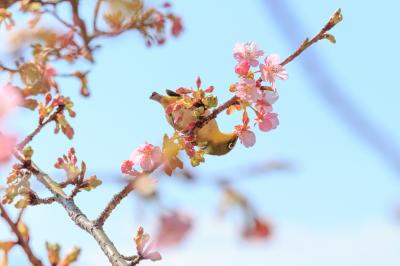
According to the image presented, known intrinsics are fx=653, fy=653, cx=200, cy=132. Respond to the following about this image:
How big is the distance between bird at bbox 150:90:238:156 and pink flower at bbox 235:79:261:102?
7.1 inches

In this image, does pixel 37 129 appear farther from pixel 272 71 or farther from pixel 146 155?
pixel 272 71

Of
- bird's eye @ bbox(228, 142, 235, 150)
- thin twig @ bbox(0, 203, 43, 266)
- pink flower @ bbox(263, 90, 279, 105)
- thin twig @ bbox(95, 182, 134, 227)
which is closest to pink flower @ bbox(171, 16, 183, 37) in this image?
bird's eye @ bbox(228, 142, 235, 150)

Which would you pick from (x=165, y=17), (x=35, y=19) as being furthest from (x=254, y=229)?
(x=165, y=17)

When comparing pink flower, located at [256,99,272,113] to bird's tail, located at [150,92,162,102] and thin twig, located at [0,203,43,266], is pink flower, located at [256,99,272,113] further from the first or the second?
thin twig, located at [0,203,43,266]

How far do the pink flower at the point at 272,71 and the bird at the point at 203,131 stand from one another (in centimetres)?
29

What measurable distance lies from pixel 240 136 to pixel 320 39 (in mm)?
574

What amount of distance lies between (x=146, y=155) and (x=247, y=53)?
619 mm

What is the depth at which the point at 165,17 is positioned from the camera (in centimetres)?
471

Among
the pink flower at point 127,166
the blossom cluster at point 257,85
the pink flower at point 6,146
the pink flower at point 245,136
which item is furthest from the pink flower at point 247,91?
the pink flower at point 6,146

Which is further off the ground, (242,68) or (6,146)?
(242,68)

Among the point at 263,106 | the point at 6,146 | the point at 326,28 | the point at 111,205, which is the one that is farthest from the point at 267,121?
the point at 6,146

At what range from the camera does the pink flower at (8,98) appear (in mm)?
2812

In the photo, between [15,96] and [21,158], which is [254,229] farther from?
[15,96]

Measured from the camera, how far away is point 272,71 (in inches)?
109
